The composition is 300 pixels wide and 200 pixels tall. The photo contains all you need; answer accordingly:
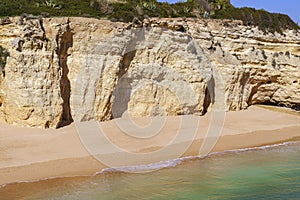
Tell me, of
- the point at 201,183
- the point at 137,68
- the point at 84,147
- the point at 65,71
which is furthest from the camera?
the point at 137,68

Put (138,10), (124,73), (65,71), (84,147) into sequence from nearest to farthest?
(84,147) → (65,71) → (124,73) → (138,10)

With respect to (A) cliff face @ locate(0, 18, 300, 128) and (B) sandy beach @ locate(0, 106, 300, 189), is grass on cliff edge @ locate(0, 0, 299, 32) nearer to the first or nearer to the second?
(A) cliff face @ locate(0, 18, 300, 128)

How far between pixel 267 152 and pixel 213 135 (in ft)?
6.60

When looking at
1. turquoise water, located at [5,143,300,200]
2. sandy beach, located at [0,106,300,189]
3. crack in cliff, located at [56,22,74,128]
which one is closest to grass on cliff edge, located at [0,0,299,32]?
crack in cliff, located at [56,22,74,128]

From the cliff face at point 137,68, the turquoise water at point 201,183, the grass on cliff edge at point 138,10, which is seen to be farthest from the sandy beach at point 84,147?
the grass on cliff edge at point 138,10

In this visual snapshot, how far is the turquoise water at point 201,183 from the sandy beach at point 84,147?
0.75m

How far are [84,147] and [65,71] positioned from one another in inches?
133

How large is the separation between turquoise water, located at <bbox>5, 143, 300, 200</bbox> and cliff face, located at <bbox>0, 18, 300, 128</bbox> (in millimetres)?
4147

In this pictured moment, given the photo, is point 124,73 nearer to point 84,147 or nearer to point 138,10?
point 138,10

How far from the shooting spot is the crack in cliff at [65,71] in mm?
12086

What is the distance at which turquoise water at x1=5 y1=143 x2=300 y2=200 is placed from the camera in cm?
745

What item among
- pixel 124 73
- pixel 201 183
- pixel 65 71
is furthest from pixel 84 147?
pixel 124 73

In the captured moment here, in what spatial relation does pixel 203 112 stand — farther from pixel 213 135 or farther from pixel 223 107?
pixel 213 135

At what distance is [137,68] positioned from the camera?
13.8 m
